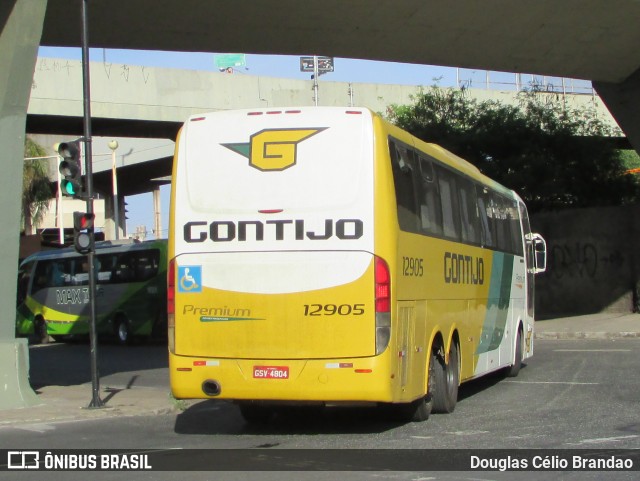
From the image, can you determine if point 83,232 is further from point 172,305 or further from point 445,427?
point 445,427

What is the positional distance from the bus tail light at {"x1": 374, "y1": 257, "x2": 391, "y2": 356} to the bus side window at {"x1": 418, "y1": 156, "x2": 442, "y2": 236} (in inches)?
57.7

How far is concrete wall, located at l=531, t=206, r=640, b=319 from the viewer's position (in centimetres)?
3014

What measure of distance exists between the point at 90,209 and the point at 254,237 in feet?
15.2

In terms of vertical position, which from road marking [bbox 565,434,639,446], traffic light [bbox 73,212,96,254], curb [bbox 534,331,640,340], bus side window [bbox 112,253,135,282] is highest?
traffic light [bbox 73,212,96,254]

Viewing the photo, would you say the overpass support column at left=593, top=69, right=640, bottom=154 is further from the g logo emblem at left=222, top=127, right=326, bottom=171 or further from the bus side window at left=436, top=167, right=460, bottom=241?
the g logo emblem at left=222, top=127, right=326, bottom=171

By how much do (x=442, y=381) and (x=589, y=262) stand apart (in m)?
20.2

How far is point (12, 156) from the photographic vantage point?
13.7 metres

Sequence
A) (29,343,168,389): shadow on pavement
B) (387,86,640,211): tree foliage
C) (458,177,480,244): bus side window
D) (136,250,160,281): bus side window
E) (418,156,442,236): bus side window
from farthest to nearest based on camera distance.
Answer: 1. (387,86,640,211): tree foliage
2. (136,250,160,281): bus side window
3. (29,343,168,389): shadow on pavement
4. (458,177,480,244): bus side window
5. (418,156,442,236): bus side window

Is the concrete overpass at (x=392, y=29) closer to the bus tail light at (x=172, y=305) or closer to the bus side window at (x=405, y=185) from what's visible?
the bus tail light at (x=172, y=305)

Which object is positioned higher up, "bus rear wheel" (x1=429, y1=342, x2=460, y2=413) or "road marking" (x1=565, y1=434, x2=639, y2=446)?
"bus rear wheel" (x1=429, y1=342, x2=460, y2=413)

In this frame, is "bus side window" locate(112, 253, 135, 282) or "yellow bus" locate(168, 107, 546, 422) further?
"bus side window" locate(112, 253, 135, 282)

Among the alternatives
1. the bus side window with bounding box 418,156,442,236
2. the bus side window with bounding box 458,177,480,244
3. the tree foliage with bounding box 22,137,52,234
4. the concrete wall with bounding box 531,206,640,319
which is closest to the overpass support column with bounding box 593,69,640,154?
the concrete wall with bounding box 531,206,640,319

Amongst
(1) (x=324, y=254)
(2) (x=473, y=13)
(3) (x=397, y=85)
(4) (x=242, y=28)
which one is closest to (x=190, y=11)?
(4) (x=242, y=28)

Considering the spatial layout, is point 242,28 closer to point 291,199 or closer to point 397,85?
point 291,199
